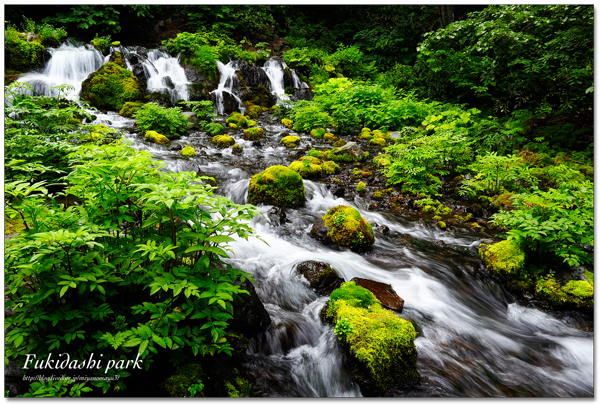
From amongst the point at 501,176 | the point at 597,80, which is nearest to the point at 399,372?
the point at 597,80

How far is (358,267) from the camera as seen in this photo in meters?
4.75

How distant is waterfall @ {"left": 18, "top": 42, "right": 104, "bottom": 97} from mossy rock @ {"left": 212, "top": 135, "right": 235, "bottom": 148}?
5.88 meters

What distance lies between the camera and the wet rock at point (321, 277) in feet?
13.3

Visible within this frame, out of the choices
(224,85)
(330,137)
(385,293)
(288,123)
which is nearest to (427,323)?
(385,293)

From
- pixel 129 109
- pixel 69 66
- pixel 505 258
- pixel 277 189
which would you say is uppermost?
pixel 69 66

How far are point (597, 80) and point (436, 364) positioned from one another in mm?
3502

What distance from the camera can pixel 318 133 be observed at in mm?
11617

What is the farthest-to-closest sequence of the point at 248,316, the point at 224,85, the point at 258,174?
the point at 224,85 → the point at 258,174 → the point at 248,316

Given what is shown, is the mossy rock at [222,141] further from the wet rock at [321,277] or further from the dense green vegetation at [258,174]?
the wet rock at [321,277]

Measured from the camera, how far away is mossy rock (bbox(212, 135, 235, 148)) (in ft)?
33.1

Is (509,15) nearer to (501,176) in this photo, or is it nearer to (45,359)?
(501,176)

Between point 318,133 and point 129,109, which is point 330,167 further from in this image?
point 129,109

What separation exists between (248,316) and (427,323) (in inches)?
88.1

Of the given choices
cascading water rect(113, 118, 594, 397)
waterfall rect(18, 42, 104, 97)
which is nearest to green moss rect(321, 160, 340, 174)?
cascading water rect(113, 118, 594, 397)
